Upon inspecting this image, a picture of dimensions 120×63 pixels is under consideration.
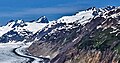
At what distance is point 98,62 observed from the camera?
626 feet

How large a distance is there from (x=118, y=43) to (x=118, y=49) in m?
8.74

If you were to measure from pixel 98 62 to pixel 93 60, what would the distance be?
660 centimetres

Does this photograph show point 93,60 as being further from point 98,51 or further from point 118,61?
point 118,61

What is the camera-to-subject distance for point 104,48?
197750 millimetres

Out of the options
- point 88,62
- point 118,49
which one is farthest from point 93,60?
point 118,49

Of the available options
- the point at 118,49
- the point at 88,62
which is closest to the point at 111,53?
the point at 118,49

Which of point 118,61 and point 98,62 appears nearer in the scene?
point 118,61

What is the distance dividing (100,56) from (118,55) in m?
15.8

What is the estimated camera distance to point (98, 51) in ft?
655

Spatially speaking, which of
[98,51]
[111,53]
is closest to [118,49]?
[111,53]

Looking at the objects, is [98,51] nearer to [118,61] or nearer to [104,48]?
[104,48]

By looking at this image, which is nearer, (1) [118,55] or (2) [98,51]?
(1) [118,55]

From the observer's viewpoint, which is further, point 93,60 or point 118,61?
point 93,60

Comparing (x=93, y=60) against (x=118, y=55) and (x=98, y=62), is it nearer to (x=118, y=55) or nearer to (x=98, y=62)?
(x=98, y=62)
